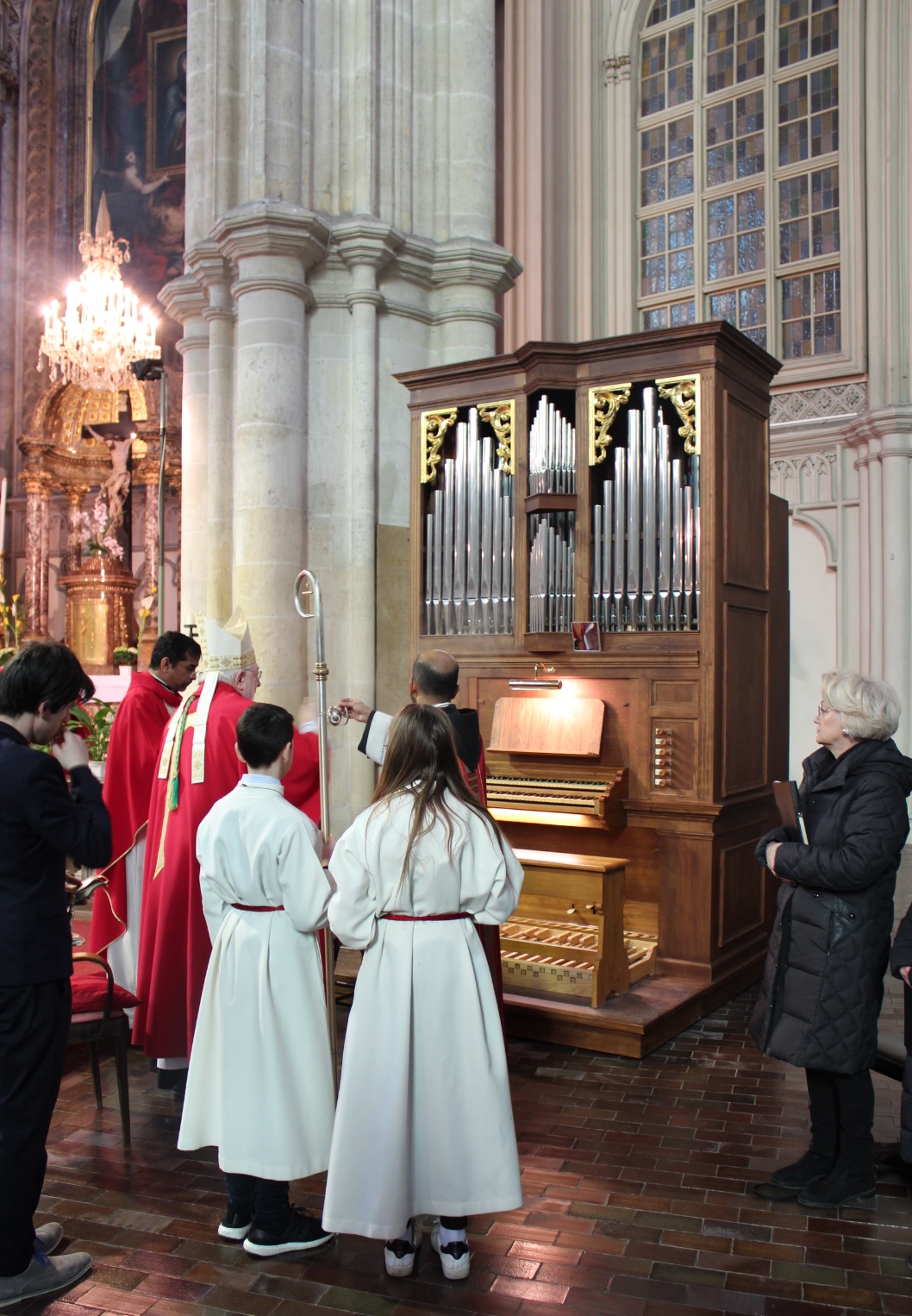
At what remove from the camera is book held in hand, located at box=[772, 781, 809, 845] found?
3795 millimetres

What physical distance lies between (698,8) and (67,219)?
32.1 ft

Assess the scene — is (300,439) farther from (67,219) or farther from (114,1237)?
(67,219)

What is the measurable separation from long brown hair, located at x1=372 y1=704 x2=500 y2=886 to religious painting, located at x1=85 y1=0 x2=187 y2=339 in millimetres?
15148

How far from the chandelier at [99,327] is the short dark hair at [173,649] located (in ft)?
35.6

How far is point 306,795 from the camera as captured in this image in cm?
482

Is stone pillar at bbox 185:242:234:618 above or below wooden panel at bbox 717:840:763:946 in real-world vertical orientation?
above

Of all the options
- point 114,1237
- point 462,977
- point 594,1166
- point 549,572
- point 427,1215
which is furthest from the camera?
point 549,572

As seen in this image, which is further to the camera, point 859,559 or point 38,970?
point 859,559

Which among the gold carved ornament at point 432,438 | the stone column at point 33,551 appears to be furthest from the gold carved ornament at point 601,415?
the stone column at point 33,551

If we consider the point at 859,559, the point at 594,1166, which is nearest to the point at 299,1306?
the point at 594,1166

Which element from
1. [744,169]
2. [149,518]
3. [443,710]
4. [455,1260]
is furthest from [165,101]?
[455,1260]

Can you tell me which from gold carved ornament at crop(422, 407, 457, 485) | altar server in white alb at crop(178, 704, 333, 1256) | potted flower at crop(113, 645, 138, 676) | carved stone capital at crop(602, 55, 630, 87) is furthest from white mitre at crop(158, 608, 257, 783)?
carved stone capital at crop(602, 55, 630, 87)

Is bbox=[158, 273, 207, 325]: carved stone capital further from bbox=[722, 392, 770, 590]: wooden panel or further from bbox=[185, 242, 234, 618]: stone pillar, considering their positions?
bbox=[722, 392, 770, 590]: wooden panel

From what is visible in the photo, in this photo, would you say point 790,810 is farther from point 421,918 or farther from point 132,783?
point 132,783
